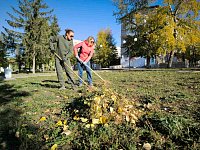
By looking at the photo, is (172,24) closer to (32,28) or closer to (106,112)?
(32,28)

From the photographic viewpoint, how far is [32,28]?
30016 millimetres

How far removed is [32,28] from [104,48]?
2590 centimetres

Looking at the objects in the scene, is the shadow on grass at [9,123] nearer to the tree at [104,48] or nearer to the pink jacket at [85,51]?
the pink jacket at [85,51]

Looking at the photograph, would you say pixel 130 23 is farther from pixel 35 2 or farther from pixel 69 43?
pixel 69 43

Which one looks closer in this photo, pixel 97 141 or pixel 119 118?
pixel 97 141

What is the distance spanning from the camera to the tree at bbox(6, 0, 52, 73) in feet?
97.5

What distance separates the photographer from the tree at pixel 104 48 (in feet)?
175

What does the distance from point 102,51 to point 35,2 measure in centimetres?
2477

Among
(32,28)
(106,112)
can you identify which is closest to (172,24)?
(32,28)

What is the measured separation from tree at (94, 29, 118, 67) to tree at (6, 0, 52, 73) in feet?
76.3

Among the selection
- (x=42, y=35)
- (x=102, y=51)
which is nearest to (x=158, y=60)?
(x=102, y=51)

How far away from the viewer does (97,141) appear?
2.53 m

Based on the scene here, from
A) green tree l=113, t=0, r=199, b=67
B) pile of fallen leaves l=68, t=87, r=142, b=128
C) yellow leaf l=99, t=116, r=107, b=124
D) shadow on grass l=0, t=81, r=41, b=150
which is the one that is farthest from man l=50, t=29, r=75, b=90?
green tree l=113, t=0, r=199, b=67

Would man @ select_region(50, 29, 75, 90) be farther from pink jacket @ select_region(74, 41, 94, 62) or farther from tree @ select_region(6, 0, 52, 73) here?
tree @ select_region(6, 0, 52, 73)
